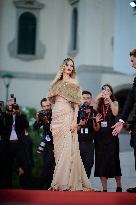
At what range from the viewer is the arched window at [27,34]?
953 inches

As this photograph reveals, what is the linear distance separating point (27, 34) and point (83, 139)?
16.6 metres

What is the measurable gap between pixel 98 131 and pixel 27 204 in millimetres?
2468

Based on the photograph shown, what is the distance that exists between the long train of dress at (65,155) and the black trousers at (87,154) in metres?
0.94

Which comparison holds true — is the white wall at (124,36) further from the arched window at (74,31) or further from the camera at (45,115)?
the camera at (45,115)

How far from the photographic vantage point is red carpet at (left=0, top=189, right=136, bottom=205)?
5926 millimetres

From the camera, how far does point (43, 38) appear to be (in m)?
24.4

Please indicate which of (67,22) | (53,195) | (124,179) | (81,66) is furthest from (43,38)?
(53,195)

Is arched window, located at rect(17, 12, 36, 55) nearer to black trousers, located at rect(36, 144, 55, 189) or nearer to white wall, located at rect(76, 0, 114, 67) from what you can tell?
white wall, located at rect(76, 0, 114, 67)

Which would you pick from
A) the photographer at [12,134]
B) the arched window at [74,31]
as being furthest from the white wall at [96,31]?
the photographer at [12,134]

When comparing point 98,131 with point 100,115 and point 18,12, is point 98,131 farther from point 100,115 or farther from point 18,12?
point 18,12

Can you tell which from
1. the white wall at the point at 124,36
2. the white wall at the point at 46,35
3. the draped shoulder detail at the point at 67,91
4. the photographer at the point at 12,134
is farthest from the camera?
the white wall at the point at 46,35

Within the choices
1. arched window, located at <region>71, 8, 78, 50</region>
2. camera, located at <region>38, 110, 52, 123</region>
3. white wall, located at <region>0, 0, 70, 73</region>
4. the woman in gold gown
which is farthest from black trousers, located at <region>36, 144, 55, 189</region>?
white wall, located at <region>0, 0, 70, 73</region>

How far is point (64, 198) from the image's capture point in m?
6.20

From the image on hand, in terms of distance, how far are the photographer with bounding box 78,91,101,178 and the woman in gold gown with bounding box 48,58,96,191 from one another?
0.84 metres
